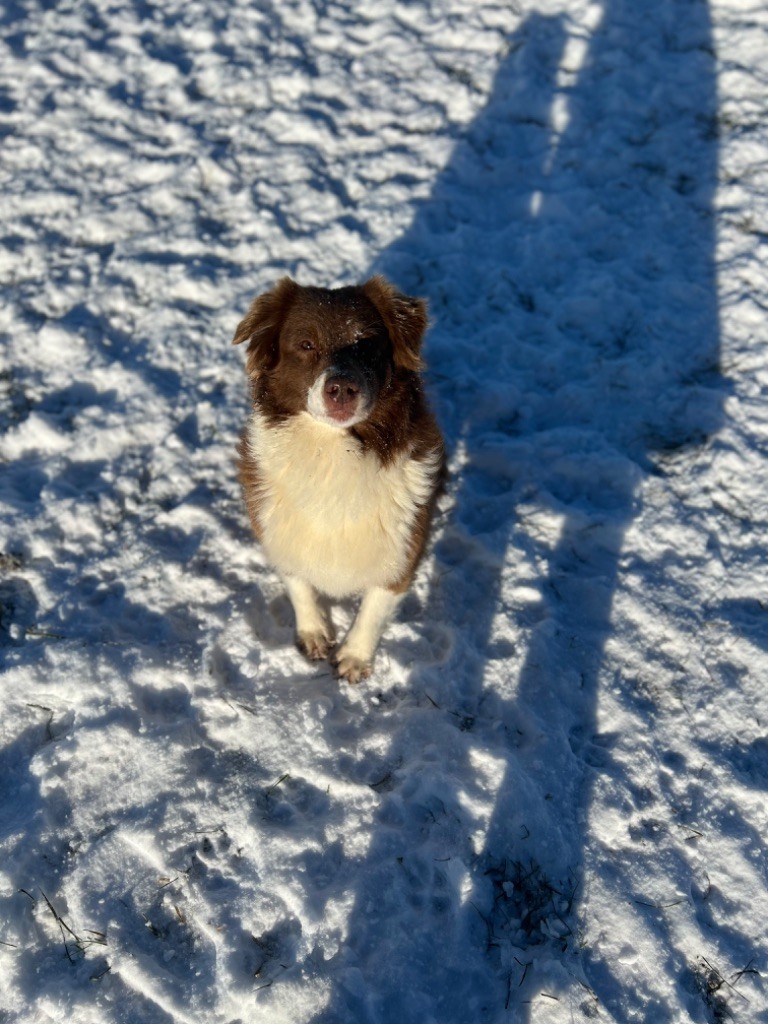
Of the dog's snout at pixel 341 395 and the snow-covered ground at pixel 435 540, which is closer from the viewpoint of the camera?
the dog's snout at pixel 341 395

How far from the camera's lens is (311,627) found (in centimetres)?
423

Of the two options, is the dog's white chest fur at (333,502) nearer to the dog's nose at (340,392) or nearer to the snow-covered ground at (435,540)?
the dog's nose at (340,392)

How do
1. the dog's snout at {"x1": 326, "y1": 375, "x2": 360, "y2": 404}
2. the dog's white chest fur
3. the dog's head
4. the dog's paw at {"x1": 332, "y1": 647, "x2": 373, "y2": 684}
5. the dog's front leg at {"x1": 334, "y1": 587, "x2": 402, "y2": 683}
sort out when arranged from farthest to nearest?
the dog's paw at {"x1": 332, "y1": 647, "x2": 373, "y2": 684}, the dog's front leg at {"x1": 334, "y1": 587, "x2": 402, "y2": 683}, the dog's white chest fur, the dog's head, the dog's snout at {"x1": 326, "y1": 375, "x2": 360, "y2": 404}

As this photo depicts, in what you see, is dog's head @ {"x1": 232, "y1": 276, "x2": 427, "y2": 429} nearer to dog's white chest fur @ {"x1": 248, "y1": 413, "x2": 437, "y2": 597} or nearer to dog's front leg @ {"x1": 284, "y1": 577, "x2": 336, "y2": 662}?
dog's white chest fur @ {"x1": 248, "y1": 413, "x2": 437, "y2": 597}

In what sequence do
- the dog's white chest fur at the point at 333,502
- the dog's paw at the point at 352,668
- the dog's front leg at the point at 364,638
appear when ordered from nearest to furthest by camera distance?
the dog's white chest fur at the point at 333,502, the dog's front leg at the point at 364,638, the dog's paw at the point at 352,668

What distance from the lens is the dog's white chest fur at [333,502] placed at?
3422 millimetres

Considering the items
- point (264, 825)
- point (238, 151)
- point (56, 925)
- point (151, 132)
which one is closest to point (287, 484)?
point (264, 825)

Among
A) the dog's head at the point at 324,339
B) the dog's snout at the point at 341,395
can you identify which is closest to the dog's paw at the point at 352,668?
the dog's head at the point at 324,339

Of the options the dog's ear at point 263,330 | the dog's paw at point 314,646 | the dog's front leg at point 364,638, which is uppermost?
the dog's ear at point 263,330

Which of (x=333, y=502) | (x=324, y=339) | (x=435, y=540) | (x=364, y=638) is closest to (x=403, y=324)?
(x=324, y=339)

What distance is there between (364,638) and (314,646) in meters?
0.32

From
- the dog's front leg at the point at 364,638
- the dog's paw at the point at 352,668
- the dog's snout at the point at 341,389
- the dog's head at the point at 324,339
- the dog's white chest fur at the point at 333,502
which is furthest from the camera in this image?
the dog's paw at the point at 352,668

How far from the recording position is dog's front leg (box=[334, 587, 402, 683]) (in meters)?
4.04

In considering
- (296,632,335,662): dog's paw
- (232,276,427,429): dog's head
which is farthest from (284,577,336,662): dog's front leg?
(232,276,427,429): dog's head
